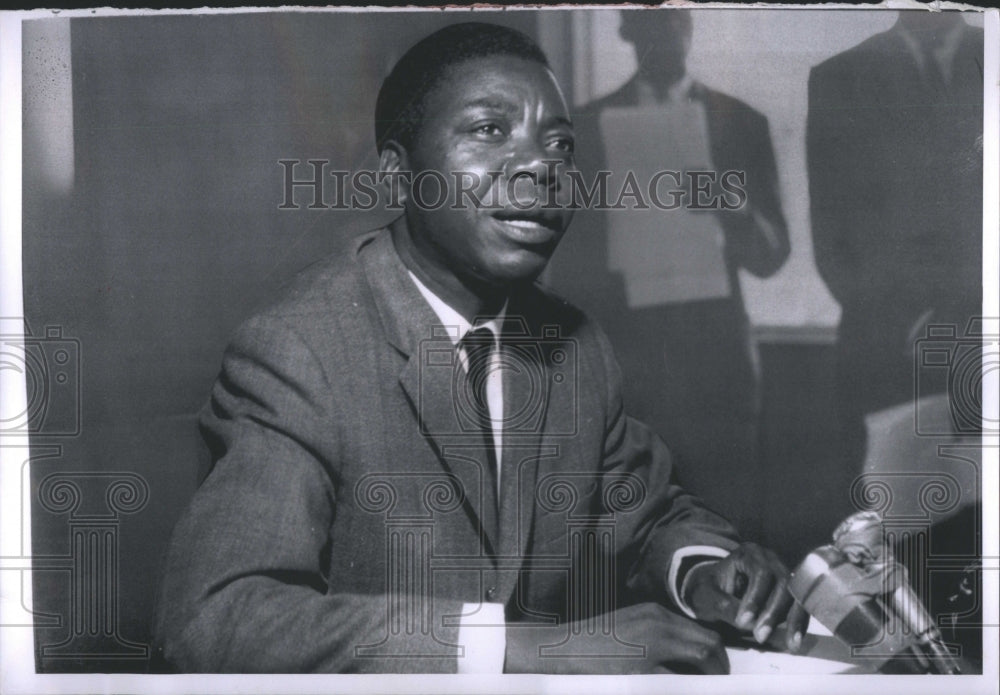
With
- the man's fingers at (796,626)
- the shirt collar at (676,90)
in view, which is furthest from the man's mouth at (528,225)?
the man's fingers at (796,626)

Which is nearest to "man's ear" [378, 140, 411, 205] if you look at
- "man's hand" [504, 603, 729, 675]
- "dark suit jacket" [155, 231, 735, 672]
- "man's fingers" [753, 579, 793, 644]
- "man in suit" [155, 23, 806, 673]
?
"man in suit" [155, 23, 806, 673]

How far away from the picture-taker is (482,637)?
3664mm

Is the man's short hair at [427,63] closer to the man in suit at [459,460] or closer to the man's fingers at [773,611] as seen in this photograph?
the man in suit at [459,460]

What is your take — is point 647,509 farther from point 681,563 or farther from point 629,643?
point 629,643

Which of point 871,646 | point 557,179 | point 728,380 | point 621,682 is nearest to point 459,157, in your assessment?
point 557,179

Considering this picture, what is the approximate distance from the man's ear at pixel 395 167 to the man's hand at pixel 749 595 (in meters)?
1.68

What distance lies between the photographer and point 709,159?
12.3 feet

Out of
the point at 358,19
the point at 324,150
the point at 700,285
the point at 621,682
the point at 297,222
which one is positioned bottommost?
the point at 621,682

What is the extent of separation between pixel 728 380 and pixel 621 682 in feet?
3.70

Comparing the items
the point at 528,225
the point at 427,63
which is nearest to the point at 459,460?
the point at 528,225

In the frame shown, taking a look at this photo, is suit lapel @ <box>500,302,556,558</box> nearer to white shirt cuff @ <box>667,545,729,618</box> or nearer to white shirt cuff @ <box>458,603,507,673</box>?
white shirt cuff @ <box>458,603,507,673</box>

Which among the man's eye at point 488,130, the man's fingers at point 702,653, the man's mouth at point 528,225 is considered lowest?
the man's fingers at point 702,653

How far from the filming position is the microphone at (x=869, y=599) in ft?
12.4

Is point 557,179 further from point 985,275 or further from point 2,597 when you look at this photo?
point 2,597
